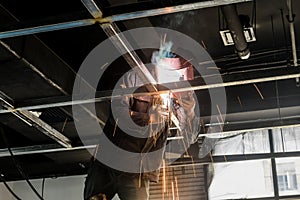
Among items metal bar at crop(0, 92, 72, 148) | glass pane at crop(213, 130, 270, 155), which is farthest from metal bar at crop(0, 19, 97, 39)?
glass pane at crop(213, 130, 270, 155)

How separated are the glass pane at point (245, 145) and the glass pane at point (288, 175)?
213mm

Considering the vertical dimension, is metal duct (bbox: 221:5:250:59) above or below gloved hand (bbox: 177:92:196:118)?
above

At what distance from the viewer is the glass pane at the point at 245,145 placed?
5594 mm

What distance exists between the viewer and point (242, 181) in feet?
18.2

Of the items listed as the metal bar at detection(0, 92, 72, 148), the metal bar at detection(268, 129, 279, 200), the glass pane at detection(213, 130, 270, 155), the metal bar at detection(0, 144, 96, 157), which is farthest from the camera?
the glass pane at detection(213, 130, 270, 155)

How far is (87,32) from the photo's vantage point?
3420 millimetres

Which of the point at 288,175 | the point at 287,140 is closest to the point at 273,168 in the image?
the point at 288,175

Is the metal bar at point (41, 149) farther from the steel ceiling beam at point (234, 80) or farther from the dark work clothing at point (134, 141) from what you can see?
the dark work clothing at point (134, 141)

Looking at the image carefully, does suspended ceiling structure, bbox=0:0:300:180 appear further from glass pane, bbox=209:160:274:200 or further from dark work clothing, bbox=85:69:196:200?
glass pane, bbox=209:160:274:200

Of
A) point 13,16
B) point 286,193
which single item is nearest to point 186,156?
point 286,193

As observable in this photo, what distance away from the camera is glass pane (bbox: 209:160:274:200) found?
5.51 meters

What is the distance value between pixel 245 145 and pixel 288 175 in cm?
54

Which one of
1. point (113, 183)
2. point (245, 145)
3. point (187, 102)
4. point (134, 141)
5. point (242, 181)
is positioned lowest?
point (113, 183)

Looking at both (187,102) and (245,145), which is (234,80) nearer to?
(187,102)
